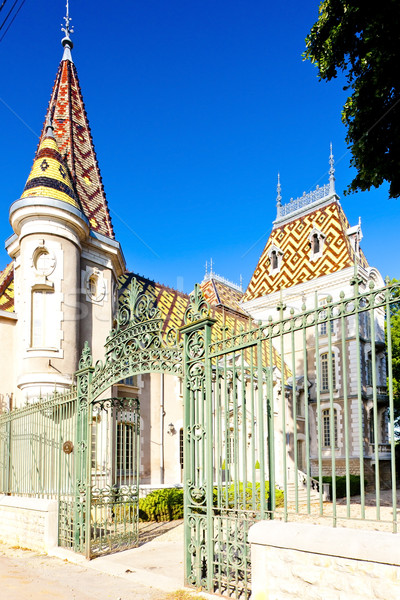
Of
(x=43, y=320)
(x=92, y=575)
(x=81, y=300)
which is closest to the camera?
(x=92, y=575)

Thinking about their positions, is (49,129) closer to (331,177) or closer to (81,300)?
(81,300)

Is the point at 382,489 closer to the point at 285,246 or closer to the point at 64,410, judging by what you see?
the point at 285,246

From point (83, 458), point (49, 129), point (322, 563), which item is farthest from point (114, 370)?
point (49, 129)

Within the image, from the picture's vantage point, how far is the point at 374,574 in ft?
14.1

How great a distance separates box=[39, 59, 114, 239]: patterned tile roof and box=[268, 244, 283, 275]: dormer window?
15.6m

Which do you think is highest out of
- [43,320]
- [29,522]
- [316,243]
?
[316,243]

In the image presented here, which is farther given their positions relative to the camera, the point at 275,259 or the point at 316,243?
the point at 275,259

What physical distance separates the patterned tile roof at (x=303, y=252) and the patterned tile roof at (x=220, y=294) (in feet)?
3.42

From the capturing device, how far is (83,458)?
9133 millimetres

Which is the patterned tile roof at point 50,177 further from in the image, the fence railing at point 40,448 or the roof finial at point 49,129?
the fence railing at point 40,448

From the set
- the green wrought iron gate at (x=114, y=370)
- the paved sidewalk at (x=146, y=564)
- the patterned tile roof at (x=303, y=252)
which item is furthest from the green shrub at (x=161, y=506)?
the patterned tile roof at (x=303, y=252)

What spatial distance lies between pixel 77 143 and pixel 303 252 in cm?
1629

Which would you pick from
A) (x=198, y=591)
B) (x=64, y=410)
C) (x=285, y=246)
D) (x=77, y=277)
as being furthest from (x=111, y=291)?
(x=285, y=246)

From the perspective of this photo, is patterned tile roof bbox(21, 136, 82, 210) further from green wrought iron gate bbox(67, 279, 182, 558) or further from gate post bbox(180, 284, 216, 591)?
gate post bbox(180, 284, 216, 591)
